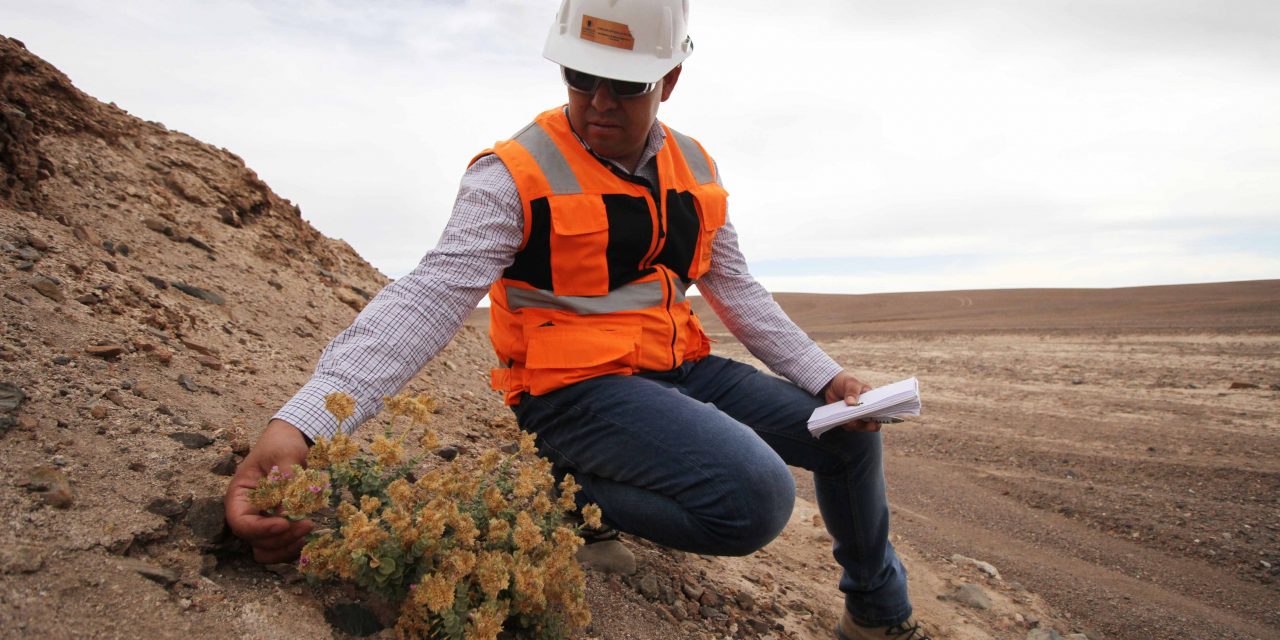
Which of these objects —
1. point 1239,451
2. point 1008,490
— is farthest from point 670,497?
point 1239,451

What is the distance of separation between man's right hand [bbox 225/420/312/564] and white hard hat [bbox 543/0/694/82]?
1.34 metres

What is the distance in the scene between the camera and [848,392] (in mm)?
3004

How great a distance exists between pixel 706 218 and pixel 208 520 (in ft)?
5.86

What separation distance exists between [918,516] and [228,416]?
3906mm

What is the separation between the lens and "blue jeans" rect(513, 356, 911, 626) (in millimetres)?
2463

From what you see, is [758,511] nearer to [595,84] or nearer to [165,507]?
[595,84]

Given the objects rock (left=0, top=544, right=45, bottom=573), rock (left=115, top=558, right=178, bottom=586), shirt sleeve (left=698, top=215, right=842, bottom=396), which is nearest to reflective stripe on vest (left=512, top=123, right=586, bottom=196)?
shirt sleeve (left=698, top=215, right=842, bottom=396)

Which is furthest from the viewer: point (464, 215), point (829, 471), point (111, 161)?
point (111, 161)

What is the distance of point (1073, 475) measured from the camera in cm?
598

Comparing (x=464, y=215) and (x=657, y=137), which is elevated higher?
(x=657, y=137)

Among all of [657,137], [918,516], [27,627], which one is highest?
[657,137]

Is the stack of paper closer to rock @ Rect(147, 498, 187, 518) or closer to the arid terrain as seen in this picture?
the arid terrain

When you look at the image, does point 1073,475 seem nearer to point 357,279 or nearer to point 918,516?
point 918,516

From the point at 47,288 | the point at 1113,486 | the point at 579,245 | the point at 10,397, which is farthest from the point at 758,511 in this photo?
the point at 1113,486
